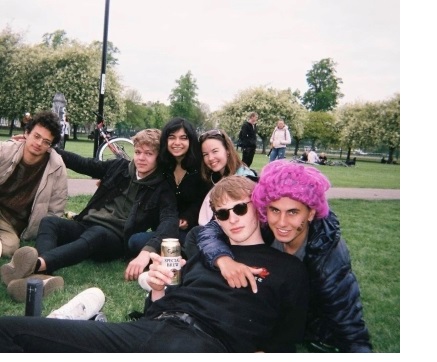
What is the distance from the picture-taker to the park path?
24.0 ft

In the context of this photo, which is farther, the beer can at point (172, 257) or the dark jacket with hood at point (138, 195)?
the dark jacket with hood at point (138, 195)

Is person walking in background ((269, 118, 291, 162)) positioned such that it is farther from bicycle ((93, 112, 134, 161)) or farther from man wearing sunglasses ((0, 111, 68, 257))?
man wearing sunglasses ((0, 111, 68, 257))

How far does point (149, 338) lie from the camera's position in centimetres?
194

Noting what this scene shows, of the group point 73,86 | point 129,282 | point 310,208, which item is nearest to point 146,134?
point 129,282

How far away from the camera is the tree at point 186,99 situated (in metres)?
53.2

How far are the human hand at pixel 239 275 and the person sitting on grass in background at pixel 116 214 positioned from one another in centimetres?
130

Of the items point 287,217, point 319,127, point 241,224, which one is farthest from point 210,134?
point 319,127

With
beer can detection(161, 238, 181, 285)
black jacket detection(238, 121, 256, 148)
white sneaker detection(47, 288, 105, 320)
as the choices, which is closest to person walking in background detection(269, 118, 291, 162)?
black jacket detection(238, 121, 256, 148)

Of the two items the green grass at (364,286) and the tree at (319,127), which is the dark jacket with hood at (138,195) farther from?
the tree at (319,127)

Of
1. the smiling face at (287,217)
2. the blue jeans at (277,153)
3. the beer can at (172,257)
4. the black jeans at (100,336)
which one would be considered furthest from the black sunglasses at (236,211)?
the blue jeans at (277,153)

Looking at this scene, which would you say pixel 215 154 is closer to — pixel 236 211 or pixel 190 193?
pixel 190 193

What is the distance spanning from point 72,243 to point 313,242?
6.70ft

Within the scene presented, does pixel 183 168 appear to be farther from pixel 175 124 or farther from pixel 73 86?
pixel 73 86
